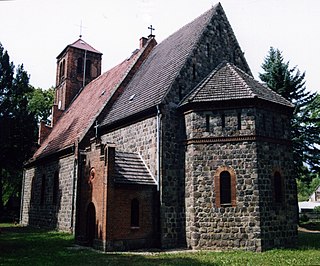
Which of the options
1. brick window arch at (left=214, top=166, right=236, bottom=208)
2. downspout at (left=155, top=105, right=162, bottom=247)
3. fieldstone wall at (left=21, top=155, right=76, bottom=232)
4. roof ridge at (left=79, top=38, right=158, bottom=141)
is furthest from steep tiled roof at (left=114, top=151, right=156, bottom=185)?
fieldstone wall at (left=21, top=155, right=76, bottom=232)

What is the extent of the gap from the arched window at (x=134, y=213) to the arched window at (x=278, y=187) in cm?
604

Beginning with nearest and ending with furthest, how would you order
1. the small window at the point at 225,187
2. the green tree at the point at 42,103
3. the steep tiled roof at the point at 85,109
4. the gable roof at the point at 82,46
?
the small window at the point at 225,187, the steep tiled roof at the point at 85,109, the gable roof at the point at 82,46, the green tree at the point at 42,103

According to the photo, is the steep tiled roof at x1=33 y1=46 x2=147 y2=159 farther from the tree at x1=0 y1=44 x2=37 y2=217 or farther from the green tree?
the green tree

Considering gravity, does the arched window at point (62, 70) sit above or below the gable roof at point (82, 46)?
below

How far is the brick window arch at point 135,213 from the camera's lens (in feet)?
50.3

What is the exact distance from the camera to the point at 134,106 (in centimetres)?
1859

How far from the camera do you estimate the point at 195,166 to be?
613 inches

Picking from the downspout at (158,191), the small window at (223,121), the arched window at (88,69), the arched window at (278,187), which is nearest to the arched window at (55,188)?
the downspout at (158,191)

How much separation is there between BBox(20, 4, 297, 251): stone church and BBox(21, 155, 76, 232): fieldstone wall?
390 cm

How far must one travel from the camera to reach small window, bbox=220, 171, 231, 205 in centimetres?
1497

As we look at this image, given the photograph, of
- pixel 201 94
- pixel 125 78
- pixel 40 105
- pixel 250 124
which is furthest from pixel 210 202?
pixel 40 105

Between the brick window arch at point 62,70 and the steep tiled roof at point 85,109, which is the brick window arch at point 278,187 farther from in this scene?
the brick window arch at point 62,70

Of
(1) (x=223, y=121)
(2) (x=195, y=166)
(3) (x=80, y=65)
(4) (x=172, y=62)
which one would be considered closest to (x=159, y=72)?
(4) (x=172, y=62)

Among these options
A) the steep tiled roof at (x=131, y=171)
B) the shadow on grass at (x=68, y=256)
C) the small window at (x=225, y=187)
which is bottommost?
the shadow on grass at (x=68, y=256)
